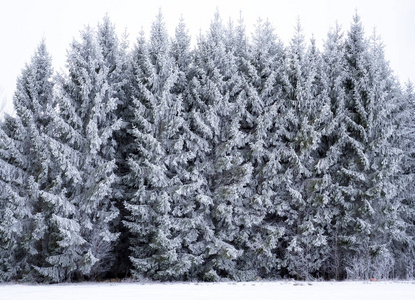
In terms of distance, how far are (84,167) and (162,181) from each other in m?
3.63

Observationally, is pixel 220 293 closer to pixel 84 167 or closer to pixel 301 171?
pixel 301 171

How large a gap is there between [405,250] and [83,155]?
655 inches

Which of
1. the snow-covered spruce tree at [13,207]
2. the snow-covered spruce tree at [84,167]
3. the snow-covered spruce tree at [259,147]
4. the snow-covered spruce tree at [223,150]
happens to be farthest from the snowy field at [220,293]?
the snow-covered spruce tree at [259,147]

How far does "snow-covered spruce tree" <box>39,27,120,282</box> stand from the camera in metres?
15.4

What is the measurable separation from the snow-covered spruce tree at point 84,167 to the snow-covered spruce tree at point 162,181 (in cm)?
122

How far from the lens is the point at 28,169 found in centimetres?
1764

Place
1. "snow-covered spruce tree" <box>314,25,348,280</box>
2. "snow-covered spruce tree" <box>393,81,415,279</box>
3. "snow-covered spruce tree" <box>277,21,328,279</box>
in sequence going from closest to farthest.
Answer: "snow-covered spruce tree" <box>277,21,328,279</box> → "snow-covered spruce tree" <box>314,25,348,280</box> → "snow-covered spruce tree" <box>393,81,415,279</box>

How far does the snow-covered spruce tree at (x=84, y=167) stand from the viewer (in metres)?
15.4

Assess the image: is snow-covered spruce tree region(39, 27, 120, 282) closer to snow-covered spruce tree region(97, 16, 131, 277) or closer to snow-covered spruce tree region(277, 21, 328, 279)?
snow-covered spruce tree region(97, 16, 131, 277)

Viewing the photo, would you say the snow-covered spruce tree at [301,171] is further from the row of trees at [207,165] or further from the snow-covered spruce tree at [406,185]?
the snow-covered spruce tree at [406,185]

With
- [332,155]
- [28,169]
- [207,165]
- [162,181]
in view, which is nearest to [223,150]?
[207,165]

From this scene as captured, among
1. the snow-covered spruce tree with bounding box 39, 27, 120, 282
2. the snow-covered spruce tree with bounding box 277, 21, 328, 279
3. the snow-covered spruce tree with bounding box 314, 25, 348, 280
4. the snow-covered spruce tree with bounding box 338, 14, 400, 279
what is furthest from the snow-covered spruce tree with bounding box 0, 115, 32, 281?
the snow-covered spruce tree with bounding box 338, 14, 400, 279

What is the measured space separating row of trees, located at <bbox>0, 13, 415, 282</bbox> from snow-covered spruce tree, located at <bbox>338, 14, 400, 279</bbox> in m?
0.08

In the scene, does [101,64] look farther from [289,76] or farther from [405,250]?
[405,250]
